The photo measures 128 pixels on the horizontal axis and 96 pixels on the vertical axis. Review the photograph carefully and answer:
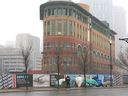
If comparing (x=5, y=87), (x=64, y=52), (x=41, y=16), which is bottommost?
(x=5, y=87)

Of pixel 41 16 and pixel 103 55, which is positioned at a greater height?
pixel 41 16

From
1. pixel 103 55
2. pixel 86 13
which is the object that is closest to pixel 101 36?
pixel 103 55

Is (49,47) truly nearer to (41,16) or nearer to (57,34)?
(57,34)

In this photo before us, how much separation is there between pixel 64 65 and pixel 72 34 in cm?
1130

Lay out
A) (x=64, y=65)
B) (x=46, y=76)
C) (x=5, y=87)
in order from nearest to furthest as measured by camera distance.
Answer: (x=5, y=87) → (x=46, y=76) → (x=64, y=65)

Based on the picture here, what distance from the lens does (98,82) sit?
53.4 m

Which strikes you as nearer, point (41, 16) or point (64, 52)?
point (64, 52)

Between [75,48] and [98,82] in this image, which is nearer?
[98,82]

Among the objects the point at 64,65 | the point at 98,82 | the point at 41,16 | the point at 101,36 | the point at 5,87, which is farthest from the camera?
the point at 101,36

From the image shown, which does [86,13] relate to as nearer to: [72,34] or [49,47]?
[72,34]

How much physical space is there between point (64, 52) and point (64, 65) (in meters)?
4.25

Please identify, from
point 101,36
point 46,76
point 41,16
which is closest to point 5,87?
point 46,76

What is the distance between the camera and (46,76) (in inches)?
1874

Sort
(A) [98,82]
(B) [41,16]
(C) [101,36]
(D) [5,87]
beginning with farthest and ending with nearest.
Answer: (C) [101,36]
(B) [41,16]
(A) [98,82]
(D) [5,87]
